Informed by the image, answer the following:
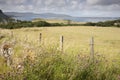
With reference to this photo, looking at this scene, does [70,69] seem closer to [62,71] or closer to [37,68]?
[62,71]

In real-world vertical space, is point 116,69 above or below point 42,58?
below

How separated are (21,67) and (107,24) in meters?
103

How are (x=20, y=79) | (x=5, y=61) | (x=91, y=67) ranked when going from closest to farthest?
(x=20, y=79) < (x=91, y=67) < (x=5, y=61)

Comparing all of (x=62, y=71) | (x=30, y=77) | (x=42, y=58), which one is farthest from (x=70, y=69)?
(x=30, y=77)

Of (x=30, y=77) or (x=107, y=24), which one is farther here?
(x=107, y=24)

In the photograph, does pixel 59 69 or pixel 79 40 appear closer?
pixel 59 69

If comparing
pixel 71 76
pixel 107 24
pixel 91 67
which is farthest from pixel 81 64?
pixel 107 24

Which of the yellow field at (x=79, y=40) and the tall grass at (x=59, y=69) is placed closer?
the tall grass at (x=59, y=69)

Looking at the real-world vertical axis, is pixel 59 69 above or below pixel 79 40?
above

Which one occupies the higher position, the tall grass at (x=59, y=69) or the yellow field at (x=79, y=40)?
the tall grass at (x=59, y=69)

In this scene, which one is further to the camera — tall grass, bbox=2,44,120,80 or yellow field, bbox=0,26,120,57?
yellow field, bbox=0,26,120,57

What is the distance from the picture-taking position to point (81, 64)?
6.80m

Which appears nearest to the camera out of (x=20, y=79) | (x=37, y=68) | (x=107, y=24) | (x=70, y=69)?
(x=20, y=79)

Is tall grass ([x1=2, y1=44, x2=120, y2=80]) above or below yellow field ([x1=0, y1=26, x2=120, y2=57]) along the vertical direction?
above
